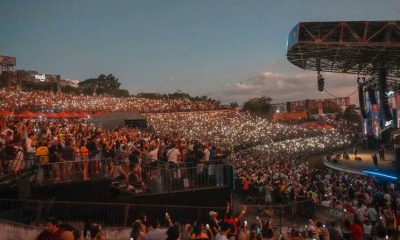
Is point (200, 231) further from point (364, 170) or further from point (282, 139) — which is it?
point (282, 139)

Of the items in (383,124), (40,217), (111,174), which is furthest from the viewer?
(383,124)

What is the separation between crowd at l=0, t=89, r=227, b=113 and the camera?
96.9ft

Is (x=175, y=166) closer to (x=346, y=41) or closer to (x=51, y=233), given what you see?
(x=51, y=233)

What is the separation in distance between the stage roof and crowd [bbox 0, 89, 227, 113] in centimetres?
1857

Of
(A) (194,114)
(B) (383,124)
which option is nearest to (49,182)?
(A) (194,114)

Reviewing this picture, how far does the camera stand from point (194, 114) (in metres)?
44.9

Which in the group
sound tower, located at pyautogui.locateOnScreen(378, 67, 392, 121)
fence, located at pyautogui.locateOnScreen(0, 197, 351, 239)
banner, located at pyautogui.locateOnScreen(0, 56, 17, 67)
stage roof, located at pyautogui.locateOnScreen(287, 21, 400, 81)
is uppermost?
banner, located at pyautogui.locateOnScreen(0, 56, 17, 67)

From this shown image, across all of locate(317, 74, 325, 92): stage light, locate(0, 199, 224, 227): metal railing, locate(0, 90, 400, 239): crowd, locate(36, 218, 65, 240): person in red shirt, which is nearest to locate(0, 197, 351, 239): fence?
locate(0, 199, 224, 227): metal railing

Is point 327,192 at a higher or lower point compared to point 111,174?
lower

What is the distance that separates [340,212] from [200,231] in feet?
25.6

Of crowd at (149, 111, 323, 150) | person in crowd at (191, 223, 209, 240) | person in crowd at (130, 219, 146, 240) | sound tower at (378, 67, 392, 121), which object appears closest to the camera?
person in crowd at (130, 219, 146, 240)

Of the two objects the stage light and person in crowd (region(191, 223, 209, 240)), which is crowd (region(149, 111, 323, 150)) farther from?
person in crowd (region(191, 223, 209, 240))

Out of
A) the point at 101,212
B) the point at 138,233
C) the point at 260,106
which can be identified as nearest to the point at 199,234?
the point at 138,233

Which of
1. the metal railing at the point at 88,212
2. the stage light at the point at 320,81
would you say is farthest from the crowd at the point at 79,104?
the stage light at the point at 320,81
